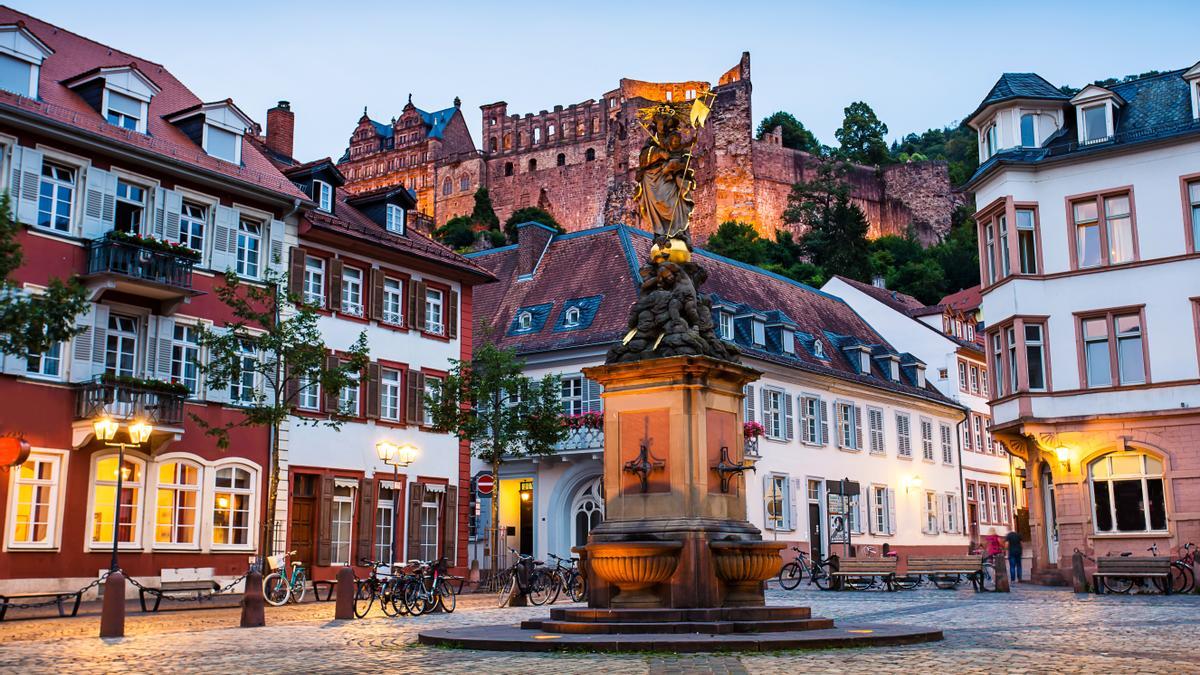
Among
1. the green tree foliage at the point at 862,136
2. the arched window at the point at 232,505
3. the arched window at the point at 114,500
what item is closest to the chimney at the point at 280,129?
the arched window at the point at 232,505

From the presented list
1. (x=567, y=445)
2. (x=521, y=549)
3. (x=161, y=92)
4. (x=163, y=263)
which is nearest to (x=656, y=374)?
(x=163, y=263)

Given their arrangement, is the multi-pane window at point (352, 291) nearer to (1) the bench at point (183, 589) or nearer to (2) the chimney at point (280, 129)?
(2) the chimney at point (280, 129)

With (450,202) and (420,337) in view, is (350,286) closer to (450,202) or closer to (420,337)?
(420,337)

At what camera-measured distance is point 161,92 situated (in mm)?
30062

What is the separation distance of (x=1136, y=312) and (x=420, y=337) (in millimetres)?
17724

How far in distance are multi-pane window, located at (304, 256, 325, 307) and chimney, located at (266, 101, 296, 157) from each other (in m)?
6.99

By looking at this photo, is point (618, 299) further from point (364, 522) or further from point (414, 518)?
point (364, 522)

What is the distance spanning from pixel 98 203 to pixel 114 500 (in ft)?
19.7

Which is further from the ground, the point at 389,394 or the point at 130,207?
the point at 130,207

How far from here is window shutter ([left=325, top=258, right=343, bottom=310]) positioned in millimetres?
31219

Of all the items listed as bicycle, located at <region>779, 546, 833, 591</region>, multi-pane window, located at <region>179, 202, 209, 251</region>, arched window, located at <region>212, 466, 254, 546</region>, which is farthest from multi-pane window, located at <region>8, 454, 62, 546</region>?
bicycle, located at <region>779, 546, 833, 591</region>

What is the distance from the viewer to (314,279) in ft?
102

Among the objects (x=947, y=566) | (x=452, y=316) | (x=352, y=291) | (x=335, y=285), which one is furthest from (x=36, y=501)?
(x=947, y=566)

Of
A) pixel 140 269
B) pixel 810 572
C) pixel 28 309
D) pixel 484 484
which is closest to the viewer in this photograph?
pixel 28 309
